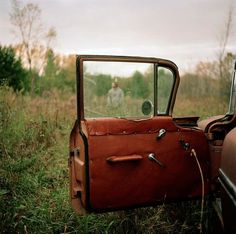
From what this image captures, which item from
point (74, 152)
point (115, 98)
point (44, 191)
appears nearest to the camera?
point (74, 152)

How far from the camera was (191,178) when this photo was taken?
230 centimetres

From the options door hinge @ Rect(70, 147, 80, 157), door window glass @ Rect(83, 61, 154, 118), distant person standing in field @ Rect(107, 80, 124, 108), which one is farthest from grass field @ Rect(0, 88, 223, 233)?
distant person standing in field @ Rect(107, 80, 124, 108)

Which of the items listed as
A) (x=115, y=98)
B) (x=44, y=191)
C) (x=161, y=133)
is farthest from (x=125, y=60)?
(x=44, y=191)

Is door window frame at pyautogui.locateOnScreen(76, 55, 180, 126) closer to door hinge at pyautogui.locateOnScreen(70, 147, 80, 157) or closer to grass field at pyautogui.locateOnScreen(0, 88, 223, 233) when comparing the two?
door hinge at pyautogui.locateOnScreen(70, 147, 80, 157)

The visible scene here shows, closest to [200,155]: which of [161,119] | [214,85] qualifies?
[161,119]

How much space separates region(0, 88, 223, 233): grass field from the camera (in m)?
2.94

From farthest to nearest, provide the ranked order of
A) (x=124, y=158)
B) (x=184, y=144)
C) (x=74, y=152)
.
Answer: (x=74, y=152) < (x=184, y=144) < (x=124, y=158)

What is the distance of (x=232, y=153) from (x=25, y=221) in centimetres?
207

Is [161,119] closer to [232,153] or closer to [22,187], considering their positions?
[232,153]

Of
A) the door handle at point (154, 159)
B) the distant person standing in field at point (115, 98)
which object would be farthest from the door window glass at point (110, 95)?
the door handle at point (154, 159)

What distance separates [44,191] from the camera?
3.79m

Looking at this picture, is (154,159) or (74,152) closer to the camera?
(154,159)

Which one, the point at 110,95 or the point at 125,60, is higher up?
the point at 125,60

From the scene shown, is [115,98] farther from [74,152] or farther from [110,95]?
[74,152]
